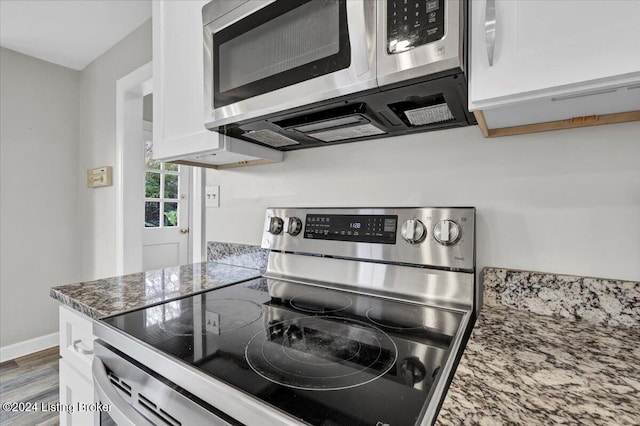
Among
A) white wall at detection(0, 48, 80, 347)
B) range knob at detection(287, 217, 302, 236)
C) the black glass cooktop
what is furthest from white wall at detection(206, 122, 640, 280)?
white wall at detection(0, 48, 80, 347)

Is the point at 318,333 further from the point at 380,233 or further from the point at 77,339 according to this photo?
the point at 77,339

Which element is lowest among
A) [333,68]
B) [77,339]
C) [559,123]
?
[77,339]

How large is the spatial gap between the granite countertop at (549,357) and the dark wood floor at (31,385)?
7.44 feet

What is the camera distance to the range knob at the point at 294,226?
1.17 meters

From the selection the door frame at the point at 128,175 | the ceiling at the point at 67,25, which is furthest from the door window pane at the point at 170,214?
the ceiling at the point at 67,25

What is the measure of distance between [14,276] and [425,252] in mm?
3205

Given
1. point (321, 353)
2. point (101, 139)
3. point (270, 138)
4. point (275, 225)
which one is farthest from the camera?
point (101, 139)

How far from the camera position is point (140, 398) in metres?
0.63

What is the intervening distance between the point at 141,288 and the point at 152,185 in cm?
265

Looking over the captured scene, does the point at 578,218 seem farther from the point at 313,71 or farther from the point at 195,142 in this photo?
the point at 195,142

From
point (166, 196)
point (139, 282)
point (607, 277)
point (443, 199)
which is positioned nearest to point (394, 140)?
point (443, 199)

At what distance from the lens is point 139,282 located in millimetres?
1107

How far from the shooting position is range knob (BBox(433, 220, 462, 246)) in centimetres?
84

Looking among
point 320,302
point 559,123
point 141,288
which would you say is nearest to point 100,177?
point 141,288
